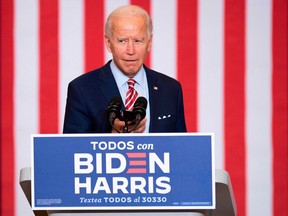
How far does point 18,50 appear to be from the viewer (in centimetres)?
383

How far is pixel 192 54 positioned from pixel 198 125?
12.2 inches

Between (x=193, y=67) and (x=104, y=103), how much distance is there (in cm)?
131

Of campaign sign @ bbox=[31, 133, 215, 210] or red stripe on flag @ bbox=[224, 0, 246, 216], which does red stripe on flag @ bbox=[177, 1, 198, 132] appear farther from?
campaign sign @ bbox=[31, 133, 215, 210]

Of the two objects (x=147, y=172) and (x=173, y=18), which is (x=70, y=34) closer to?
(x=173, y=18)

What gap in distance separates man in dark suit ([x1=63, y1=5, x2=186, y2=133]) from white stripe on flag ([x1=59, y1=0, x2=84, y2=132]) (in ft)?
3.68

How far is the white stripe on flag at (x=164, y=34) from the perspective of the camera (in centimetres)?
384

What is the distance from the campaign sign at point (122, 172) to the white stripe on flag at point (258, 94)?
189 centimetres

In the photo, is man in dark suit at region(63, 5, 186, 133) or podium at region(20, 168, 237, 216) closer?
podium at region(20, 168, 237, 216)

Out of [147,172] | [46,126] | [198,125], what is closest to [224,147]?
[198,125]

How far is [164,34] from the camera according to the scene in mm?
3842

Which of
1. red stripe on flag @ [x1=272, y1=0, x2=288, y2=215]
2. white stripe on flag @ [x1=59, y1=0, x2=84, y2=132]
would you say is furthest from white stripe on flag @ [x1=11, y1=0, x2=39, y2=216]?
red stripe on flag @ [x1=272, y1=0, x2=288, y2=215]

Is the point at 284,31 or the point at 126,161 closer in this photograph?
the point at 126,161

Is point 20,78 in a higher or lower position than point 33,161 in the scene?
higher

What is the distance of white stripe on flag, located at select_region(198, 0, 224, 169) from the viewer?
384cm
